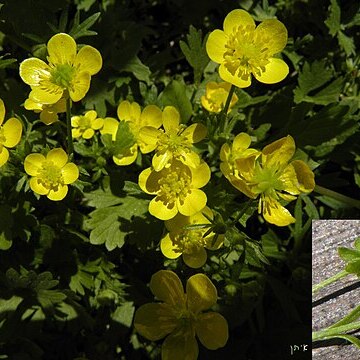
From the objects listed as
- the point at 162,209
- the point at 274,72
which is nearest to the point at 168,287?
the point at 162,209

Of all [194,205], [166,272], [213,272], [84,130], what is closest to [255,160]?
[194,205]

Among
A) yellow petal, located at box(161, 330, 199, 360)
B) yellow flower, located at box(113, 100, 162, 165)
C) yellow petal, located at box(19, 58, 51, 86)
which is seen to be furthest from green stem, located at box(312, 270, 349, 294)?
yellow petal, located at box(19, 58, 51, 86)

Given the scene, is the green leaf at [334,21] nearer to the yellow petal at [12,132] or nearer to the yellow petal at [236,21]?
the yellow petal at [236,21]

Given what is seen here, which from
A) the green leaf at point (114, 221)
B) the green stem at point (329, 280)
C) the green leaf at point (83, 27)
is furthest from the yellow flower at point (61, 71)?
the green stem at point (329, 280)

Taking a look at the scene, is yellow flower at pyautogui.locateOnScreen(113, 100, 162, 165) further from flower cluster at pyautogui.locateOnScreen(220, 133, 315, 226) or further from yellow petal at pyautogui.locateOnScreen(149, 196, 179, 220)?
flower cluster at pyautogui.locateOnScreen(220, 133, 315, 226)

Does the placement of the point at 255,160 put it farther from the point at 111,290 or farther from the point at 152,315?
the point at 111,290

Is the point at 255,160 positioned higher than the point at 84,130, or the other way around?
the point at 255,160
